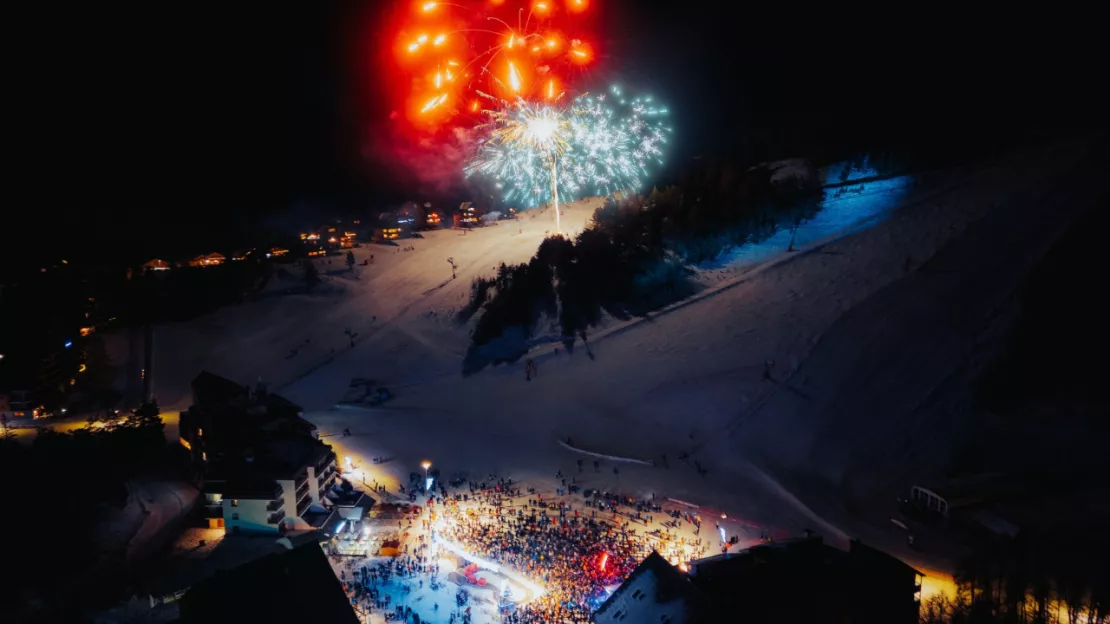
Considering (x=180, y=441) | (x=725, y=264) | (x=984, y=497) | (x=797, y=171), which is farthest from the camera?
(x=797, y=171)

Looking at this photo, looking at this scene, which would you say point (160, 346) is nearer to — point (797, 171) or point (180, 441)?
point (180, 441)

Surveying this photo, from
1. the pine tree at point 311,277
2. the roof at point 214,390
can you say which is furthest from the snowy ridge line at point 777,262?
the pine tree at point 311,277

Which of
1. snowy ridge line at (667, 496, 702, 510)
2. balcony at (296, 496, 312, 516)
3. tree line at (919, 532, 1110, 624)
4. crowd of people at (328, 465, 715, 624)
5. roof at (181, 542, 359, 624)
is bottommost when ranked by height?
snowy ridge line at (667, 496, 702, 510)

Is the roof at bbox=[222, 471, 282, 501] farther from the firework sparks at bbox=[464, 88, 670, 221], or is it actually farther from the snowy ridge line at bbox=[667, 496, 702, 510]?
the firework sparks at bbox=[464, 88, 670, 221]

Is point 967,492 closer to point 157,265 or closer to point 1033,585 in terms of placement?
point 1033,585

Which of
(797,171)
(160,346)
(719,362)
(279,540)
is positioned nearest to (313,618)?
Result: (279,540)

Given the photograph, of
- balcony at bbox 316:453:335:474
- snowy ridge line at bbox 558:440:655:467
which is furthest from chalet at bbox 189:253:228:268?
snowy ridge line at bbox 558:440:655:467
